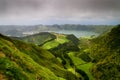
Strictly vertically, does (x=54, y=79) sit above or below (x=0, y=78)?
below

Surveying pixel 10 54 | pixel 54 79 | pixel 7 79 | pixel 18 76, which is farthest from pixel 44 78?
pixel 7 79

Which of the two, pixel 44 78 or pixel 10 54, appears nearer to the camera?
pixel 10 54

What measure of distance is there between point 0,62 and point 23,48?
61.1 m

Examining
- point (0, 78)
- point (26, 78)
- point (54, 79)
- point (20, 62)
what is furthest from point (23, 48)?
point (0, 78)

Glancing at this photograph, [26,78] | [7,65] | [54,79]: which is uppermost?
[7,65]

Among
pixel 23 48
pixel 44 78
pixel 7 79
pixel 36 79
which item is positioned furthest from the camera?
pixel 23 48

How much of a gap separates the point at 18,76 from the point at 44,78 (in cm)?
1796

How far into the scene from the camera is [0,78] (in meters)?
39.8

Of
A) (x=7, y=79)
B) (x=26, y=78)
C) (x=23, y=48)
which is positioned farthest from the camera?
(x=23, y=48)

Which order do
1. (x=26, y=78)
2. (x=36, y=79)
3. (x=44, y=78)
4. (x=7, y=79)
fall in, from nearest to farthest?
(x=7, y=79)
(x=26, y=78)
(x=36, y=79)
(x=44, y=78)

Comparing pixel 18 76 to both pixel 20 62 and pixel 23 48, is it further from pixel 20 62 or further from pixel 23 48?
pixel 23 48

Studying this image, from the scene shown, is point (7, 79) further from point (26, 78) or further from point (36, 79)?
point (36, 79)

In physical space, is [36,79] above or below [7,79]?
below

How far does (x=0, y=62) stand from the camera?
4478 centimetres
